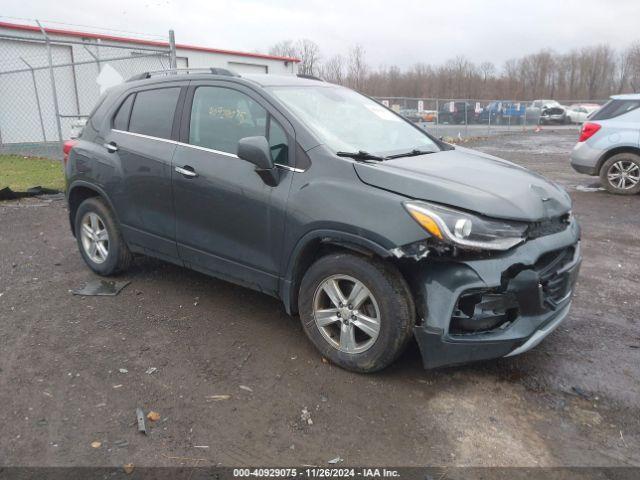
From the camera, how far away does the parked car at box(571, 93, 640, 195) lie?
8.89m

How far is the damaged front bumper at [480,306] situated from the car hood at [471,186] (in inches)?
10.4

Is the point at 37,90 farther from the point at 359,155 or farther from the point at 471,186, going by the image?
the point at 471,186

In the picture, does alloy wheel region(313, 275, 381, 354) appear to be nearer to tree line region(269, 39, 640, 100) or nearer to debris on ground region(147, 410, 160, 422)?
debris on ground region(147, 410, 160, 422)

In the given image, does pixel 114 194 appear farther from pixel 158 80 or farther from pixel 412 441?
pixel 412 441

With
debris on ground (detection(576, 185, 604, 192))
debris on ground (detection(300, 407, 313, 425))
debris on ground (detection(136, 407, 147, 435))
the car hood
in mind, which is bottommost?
debris on ground (detection(300, 407, 313, 425))

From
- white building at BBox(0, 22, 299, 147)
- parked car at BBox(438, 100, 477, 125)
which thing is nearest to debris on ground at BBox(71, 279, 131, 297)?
white building at BBox(0, 22, 299, 147)

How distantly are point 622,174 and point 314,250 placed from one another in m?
7.94

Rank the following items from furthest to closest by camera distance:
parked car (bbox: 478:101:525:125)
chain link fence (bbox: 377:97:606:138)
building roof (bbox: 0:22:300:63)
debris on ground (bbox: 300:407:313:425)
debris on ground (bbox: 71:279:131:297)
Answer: parked car (bbox: 478:101:525:125), chain link fence (bbox: 377:97:606:138), building roof (bbox: 0:22:300:63), debris on ground (bbox: 71:279:131:297), debris on ground (bbox: 300:407:313:425)

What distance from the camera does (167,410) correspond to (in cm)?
290

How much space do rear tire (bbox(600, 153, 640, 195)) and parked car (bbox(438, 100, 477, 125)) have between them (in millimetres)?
16640

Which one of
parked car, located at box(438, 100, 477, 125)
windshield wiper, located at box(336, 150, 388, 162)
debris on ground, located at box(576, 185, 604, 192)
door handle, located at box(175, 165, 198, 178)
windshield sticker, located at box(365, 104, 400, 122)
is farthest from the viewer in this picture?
parked car, located at box(438, 100, 477, 125)

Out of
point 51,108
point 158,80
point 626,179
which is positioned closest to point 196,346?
point 158,80

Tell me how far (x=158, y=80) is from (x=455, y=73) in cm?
5024

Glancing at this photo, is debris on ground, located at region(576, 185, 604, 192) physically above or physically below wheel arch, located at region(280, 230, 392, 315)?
below
